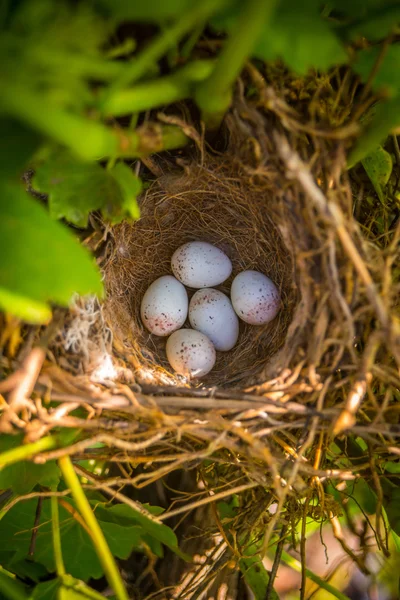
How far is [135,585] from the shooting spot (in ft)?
5.03

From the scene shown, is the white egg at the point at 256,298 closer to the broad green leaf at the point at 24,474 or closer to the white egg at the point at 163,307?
the white egg at the point at 163,307

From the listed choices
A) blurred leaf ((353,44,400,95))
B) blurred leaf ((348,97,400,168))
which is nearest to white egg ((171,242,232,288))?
blurred leaf ((348,97,400,168))

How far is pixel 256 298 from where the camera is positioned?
1.48m

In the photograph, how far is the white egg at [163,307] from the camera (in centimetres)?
156

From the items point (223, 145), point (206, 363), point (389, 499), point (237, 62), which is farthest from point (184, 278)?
point (237, 62)

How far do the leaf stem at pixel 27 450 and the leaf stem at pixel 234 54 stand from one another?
643 millimetres

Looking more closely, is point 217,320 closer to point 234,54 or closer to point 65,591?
point 65,591

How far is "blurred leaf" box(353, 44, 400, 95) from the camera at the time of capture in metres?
0.86

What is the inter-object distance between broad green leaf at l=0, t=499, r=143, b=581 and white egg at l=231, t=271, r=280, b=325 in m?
0.62

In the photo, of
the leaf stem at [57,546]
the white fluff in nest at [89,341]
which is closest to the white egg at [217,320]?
the white fluff in nest at [89,341]

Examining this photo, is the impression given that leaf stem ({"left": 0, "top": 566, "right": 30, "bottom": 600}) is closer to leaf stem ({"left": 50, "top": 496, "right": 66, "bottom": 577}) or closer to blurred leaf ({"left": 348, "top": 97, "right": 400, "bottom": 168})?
leaf stem ({"left": 50, "top": 496, "right": 66, "bottom": 577})

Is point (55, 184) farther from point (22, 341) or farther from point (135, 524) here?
Result: point (135, 524)

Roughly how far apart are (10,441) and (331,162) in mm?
845

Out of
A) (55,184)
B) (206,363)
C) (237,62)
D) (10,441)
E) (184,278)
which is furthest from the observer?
(184,278)
